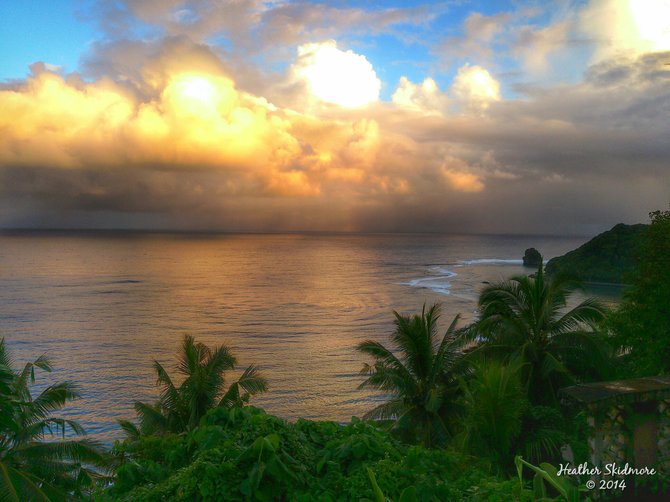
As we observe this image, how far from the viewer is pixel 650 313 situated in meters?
18.6

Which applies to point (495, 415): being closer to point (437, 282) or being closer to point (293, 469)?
point (293, 469)

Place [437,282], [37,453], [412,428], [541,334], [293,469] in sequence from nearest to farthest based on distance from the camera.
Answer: [293,469] < [37,453] < [541,334] < [412,428] < [437,282]

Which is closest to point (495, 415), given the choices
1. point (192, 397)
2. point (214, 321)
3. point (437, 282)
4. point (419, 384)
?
point (419, 384)

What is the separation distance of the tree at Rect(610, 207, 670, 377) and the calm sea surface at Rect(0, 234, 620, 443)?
20.9 m

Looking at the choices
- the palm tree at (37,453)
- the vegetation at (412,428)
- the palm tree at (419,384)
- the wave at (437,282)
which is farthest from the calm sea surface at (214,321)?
the palm tree at (37,453)

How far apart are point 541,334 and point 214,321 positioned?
55.9 metres

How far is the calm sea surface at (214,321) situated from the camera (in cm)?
4019

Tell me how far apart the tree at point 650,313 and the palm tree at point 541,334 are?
1.98m

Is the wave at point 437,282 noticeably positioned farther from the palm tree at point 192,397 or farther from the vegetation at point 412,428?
the palm tree at point 192,397

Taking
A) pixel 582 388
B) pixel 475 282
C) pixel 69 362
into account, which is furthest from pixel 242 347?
pixel 475 282

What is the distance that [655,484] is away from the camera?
6535mm

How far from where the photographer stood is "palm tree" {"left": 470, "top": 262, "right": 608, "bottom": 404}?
54.6ft

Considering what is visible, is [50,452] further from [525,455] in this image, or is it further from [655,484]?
[655,484]

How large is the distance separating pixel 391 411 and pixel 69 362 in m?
39.3
